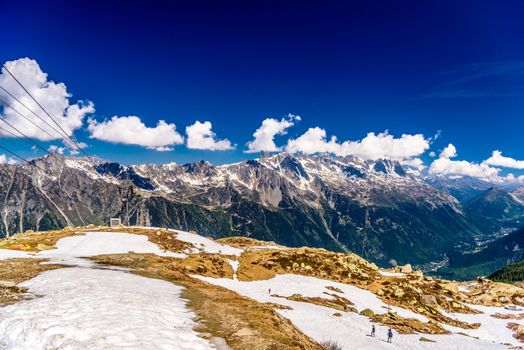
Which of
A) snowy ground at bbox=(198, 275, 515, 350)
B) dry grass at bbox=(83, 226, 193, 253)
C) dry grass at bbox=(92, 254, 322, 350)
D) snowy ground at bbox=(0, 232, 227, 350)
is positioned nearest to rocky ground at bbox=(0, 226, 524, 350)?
dry grass at bbox=(92, 254, 322, 350)

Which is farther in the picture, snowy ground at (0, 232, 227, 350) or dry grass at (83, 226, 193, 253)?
dry grass at (83, 226, 193, 253)

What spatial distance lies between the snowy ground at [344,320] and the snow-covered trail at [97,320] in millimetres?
25060

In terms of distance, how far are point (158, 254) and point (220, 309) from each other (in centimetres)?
6792

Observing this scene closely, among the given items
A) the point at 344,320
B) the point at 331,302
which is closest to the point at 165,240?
the point at 331,302

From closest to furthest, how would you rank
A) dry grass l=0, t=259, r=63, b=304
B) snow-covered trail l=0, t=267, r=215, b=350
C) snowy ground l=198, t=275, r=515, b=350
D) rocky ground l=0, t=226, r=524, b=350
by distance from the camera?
1. snow-covered trail l=0, t=267, r=215, b=350
2. rocky ground l=0, t=226, r=524, b=350
3. dry grass l=0, t=259, r=63, b=304
4. snowy ground l=198, t=275, r=515, b=350

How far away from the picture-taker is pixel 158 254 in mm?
93812

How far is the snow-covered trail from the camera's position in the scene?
19.5m

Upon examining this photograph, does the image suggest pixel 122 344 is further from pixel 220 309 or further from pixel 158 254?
pixel 158 254

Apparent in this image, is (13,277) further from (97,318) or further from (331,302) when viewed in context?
(331,302)

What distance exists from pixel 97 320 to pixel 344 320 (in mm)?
48959

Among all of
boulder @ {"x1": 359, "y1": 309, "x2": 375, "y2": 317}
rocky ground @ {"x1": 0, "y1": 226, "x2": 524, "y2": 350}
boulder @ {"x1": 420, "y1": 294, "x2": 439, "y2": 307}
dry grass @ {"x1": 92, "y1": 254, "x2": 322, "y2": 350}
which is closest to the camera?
dry grass @ {"x1": 92, "y1": 254, "x2": 322, "y2": 350}

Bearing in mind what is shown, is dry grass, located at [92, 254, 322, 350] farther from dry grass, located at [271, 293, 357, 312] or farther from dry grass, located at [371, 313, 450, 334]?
dry grass, located at [371, 313, 450, 334]

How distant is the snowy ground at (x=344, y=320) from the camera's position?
50906mm

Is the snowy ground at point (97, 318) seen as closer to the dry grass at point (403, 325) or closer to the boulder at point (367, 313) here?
the dry grass at point (403, 325)
